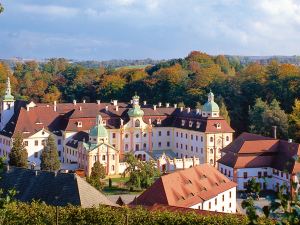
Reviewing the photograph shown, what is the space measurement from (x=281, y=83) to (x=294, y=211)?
74.9 meters

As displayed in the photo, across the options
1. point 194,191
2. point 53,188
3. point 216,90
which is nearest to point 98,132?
point 194,191

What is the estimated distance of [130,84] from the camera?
96750 millimetres

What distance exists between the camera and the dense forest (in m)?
70.1

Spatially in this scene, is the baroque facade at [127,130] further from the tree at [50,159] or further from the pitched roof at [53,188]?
the pitched roof at [53,188]

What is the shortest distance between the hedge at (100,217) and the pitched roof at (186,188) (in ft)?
28.8

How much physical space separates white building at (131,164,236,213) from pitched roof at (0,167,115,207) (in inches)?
202

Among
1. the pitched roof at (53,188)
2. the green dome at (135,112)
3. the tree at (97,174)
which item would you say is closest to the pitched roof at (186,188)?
the pitched roof at (53,188)

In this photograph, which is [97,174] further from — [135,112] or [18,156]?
[135,112]

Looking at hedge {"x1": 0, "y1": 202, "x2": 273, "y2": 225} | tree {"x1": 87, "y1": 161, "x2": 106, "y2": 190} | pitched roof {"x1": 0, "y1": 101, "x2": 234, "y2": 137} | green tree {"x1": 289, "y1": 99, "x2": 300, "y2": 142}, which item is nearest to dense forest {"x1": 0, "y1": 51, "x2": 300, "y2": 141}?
green tree {"x1": 289, "y1": 99, "x2": 300, "y2": 142}

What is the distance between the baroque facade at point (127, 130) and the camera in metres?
61.2

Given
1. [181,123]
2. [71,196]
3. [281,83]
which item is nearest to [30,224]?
Answer: [71,196]

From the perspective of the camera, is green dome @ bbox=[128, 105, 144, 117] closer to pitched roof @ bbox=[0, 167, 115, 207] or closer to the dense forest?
the dense forest

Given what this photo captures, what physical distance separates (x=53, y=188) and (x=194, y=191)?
10919 millimetres

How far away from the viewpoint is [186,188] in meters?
36.0
